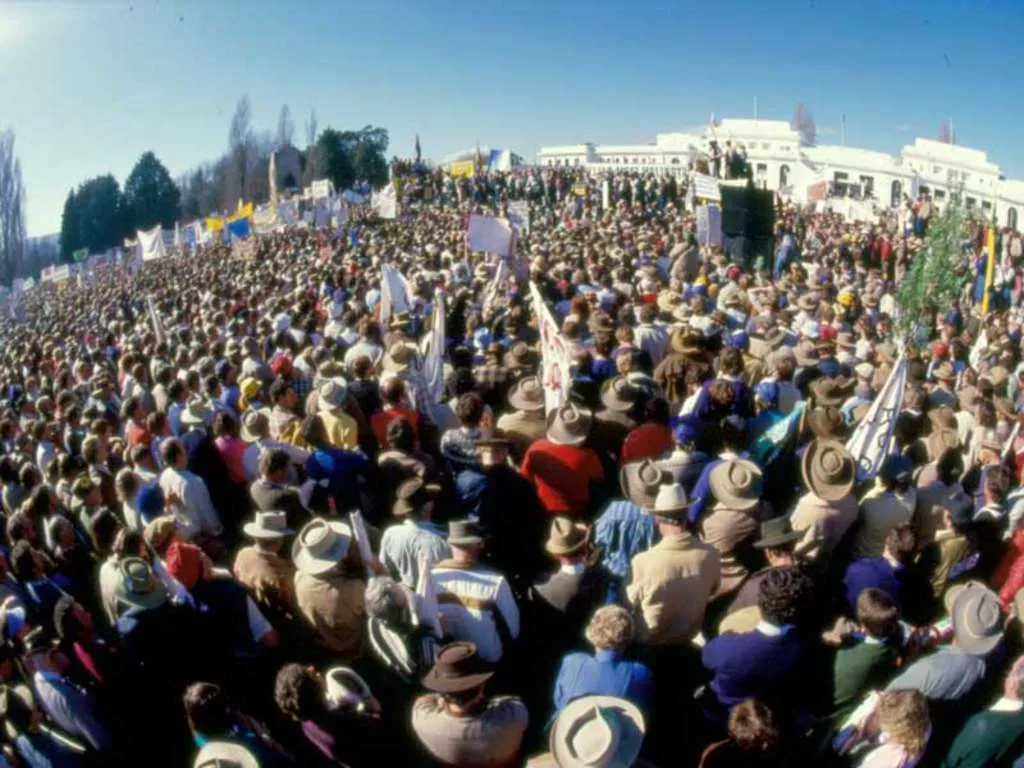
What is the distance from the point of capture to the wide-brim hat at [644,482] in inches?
197

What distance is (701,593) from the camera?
441 centimetres

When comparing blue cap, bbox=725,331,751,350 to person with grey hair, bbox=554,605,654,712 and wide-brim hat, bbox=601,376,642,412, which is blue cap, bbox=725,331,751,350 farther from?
person with grey hair, bbox=554,605,654,712

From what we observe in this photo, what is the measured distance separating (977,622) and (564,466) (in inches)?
97.9

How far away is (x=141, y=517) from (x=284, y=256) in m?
20.9

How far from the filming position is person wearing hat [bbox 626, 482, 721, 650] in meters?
4.33

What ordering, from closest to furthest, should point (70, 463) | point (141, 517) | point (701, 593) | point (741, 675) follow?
point (741, 675) < point (701, 593) < point (141, 517) < point (70, 463)

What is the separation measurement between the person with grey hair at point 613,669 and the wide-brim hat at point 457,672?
1.60 ft

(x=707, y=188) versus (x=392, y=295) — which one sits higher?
(x=707, y=188)

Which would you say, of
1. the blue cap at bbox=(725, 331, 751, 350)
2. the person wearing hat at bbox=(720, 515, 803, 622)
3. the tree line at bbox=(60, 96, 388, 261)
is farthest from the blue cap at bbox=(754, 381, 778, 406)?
the tree line at bbox=(60, 96, 388, 261)

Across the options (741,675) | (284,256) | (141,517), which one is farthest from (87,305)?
(741,675)

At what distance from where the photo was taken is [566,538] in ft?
14.4

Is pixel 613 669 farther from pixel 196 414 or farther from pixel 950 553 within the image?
pixel 196 414

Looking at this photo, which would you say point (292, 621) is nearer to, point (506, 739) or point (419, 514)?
point (419, 514)

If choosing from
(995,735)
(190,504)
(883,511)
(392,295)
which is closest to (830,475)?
(883,511)
